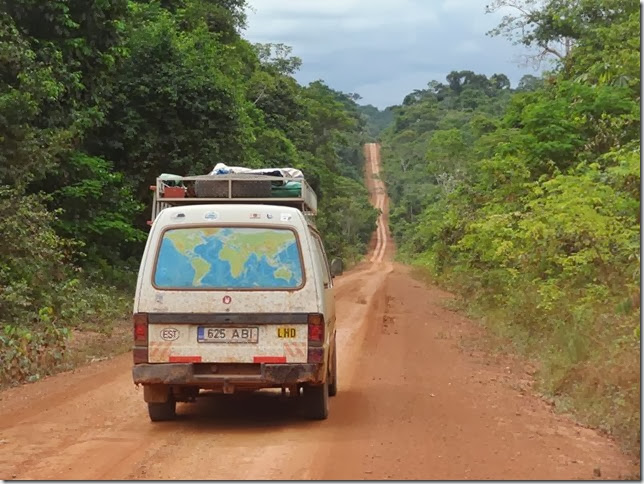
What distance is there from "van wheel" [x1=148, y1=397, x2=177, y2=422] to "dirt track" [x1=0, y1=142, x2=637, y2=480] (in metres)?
0.12

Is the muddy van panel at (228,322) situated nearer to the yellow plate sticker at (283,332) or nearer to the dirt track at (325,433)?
the yellow plate sticker at (283,332)

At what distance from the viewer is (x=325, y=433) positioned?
27.1 feet

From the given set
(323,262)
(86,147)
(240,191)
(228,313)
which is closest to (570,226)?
(323,262)

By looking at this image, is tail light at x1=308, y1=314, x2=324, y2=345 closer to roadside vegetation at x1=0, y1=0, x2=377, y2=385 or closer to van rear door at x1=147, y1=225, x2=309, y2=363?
van rear door at x1=147, y1=225, x2=309, y2=363

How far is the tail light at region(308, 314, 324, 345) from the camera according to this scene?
8.27 m

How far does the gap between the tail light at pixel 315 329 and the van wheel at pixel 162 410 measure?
1684 mm

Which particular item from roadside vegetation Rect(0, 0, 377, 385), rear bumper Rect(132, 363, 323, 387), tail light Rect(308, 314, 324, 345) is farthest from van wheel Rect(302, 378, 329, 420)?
roadside vegetation Rect(0, 0, 377, 385)

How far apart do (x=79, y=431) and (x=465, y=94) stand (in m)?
93.0

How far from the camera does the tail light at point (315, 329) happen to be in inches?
325

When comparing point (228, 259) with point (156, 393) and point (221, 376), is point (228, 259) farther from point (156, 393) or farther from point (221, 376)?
point (156, 393)

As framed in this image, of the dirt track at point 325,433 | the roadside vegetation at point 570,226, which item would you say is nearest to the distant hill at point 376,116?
the roadside vegetation at point 570,226

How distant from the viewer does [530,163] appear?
69.5 feet

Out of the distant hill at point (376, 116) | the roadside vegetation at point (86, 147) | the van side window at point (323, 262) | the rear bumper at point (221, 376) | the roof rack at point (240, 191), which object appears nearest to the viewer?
the rear bumper at point (221, 376)

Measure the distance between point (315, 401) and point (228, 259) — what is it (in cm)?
169
